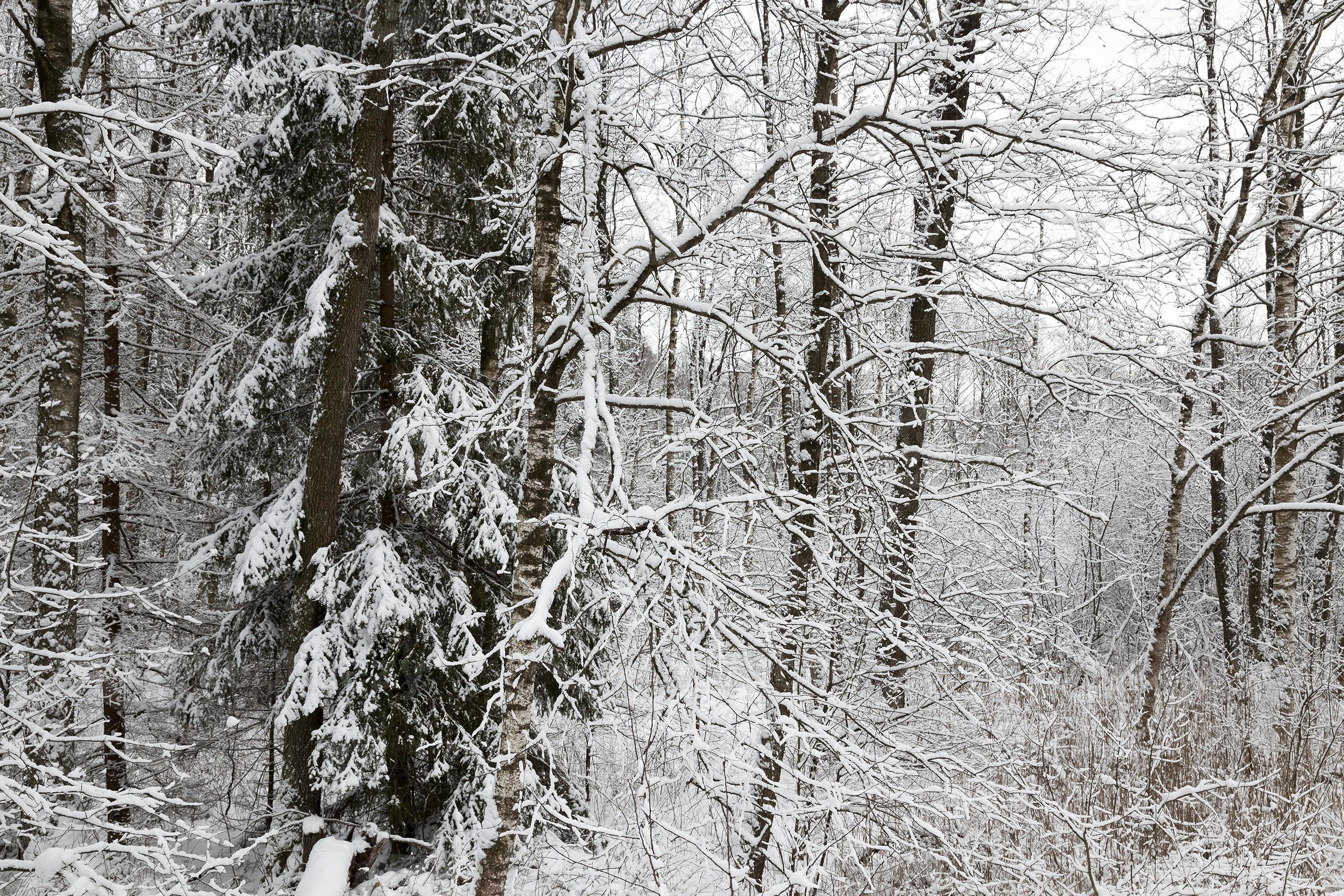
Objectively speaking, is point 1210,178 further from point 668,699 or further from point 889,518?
point 668,699

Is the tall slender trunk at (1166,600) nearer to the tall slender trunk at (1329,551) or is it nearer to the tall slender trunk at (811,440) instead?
A: the tall slender trunk at (811,440)

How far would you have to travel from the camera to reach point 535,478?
3.72 metres

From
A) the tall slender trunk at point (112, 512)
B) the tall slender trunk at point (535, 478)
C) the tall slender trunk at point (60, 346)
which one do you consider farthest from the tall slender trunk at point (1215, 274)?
the tall slender trunk at point (112, 512)

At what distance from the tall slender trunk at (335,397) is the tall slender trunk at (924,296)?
455 centimetres

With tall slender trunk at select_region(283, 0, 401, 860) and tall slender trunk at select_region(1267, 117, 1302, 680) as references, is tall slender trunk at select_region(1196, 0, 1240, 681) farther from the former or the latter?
tall slender trunk at select_region(283, 0, 401, 860)

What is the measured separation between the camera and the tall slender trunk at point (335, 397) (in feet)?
20.0

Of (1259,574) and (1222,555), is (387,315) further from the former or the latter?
(1259,574)

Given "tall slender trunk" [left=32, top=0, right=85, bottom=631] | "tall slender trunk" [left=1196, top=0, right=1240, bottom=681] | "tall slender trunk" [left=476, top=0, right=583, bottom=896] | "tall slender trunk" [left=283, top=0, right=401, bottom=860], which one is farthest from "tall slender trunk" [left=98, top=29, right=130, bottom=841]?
"tall slender trunk" [left=1196, top=0, right=1240, bottom=681]

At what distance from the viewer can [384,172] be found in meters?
6.84

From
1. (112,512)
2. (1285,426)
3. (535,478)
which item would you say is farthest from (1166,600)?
(112,512)

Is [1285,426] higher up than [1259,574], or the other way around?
[1285,426]

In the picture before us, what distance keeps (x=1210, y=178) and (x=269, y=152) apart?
6.73 m

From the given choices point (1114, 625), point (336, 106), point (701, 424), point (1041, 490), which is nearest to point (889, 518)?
point (701, 424)

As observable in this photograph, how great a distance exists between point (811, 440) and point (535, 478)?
2556 millimetres
